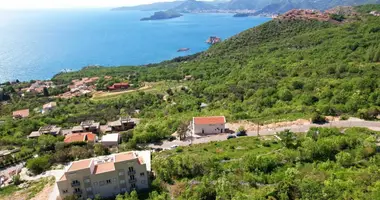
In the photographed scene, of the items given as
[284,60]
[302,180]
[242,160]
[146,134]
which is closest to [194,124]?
[146,134]

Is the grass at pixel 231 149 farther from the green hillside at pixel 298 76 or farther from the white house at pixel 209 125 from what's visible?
the green hillside at pixel 298 76

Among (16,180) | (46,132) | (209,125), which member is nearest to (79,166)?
(16,180)

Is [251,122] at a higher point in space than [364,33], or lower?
lower

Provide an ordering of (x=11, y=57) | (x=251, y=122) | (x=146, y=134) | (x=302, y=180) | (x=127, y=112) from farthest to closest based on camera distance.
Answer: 1. (x=11, y=57)
2. (x=127, y=112)
3. (x=251, y=122)
4. (x=146, y=134)
5. (x=302, y=180)

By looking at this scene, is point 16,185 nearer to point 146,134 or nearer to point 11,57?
point 146,134

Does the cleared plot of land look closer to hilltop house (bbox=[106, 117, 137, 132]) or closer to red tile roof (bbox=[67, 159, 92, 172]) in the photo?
hilltop house (bbox=[106, 117, 137, 132])

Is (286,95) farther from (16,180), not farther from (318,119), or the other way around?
(16,180)

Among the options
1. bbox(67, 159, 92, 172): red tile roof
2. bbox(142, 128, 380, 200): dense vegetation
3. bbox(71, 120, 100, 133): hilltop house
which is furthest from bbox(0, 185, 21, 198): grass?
bbox(71, 120, 100, 133): hilltop house
